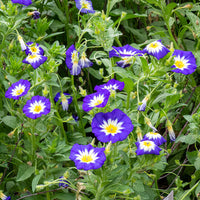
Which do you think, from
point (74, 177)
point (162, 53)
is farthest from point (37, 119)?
point (162, 53)

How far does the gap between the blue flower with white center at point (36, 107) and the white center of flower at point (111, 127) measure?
24 centimetres

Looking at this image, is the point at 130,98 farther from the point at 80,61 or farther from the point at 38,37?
the point at 38,37

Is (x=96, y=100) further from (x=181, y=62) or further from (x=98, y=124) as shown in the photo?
(x=181, y=62)

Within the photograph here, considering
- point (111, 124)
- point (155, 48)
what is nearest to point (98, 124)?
point (111, 124)

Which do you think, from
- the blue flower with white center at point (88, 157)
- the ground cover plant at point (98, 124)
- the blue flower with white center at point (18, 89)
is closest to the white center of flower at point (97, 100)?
the ground cover plant at point (98, 124)

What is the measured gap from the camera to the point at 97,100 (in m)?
1.32

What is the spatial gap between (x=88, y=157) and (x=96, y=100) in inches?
8.9

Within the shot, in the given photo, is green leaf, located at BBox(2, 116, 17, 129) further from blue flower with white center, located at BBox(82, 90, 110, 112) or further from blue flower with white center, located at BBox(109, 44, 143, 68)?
blue flower with white center, located at BBox(109, 44, 143, 68)

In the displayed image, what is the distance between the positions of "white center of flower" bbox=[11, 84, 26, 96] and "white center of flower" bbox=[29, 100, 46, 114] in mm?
83

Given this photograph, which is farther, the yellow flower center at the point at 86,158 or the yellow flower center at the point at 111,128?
the yellow flower center at the point at 111,128

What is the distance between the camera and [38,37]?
192cm

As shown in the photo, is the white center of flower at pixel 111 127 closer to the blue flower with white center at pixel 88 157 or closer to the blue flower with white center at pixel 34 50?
the blue flower with white center at pixel 88 157

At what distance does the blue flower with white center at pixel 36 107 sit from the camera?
1362 millimetres

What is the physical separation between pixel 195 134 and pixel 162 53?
39 centimetres
